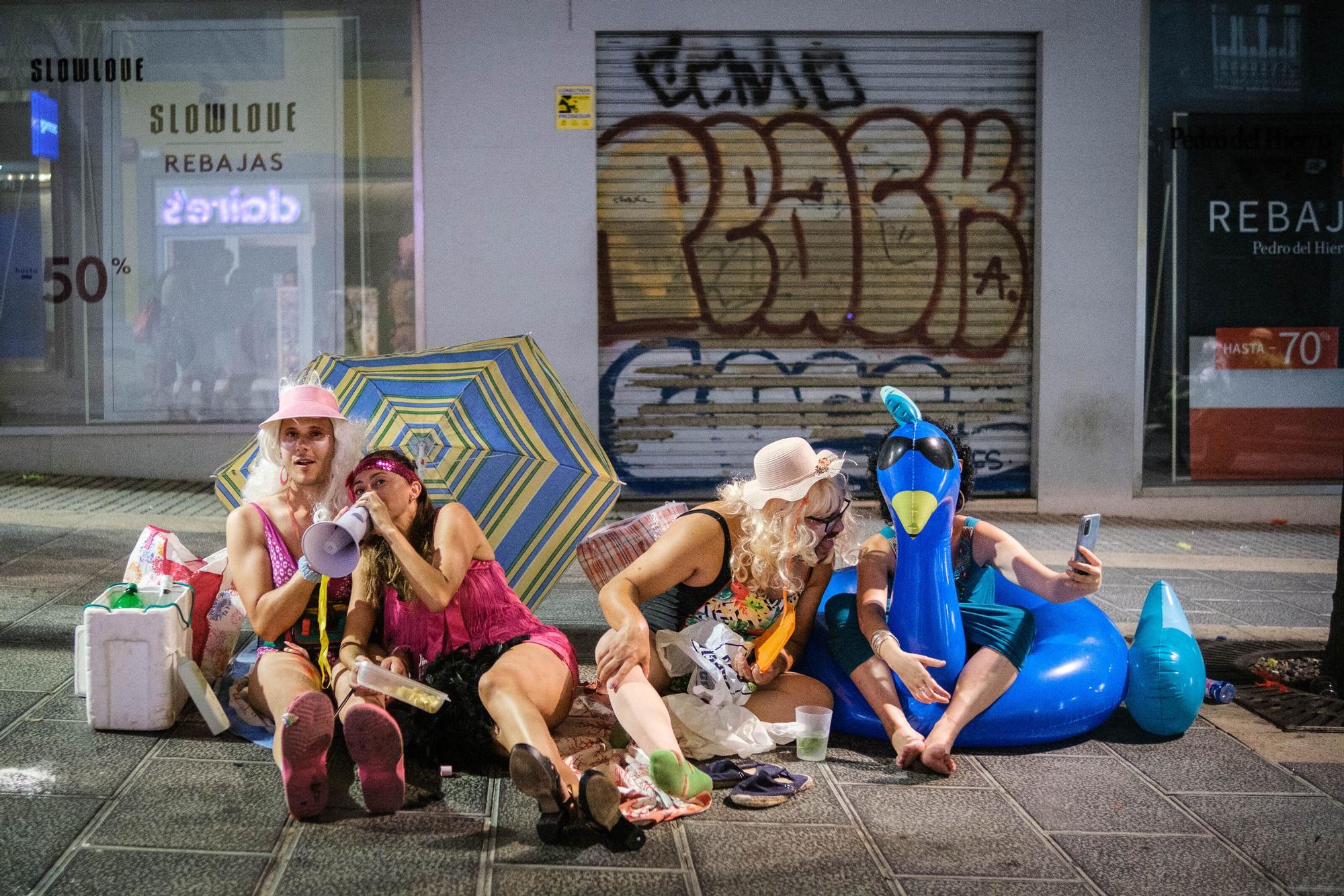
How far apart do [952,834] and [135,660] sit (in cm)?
266

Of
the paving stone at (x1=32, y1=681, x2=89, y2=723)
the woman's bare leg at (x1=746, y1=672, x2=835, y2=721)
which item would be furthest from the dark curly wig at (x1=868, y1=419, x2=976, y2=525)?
the paving stone at (x1=32, y1=681, x2=89, y2=723)

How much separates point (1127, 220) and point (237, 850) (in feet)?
26.4

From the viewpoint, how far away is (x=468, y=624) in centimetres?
425

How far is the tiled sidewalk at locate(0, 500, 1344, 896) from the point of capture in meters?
3.19

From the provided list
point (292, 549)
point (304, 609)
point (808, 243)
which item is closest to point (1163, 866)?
point (304, 609)

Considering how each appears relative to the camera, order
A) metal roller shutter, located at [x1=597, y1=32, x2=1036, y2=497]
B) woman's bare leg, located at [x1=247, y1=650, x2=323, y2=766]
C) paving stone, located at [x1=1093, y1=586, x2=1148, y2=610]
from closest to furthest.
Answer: woman's bare leg, located at [x1=247, y1=650, x2=323, y2=766]
paving stone, located at [x1=1093, y1=586, x2=1148, y2=610]
metal roller shutter, located at [x1=597, y1=32, x2=1036, y2=497]

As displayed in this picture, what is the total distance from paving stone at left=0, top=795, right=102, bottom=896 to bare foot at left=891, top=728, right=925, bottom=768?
2.42 metres

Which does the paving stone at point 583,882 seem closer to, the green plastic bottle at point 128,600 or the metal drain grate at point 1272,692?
the green plastic bottle at point 128,600

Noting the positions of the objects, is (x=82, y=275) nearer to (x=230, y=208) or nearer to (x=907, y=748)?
(x=230, y=208)

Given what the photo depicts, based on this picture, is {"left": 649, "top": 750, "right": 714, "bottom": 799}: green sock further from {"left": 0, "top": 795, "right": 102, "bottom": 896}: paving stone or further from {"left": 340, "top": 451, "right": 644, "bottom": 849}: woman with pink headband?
{"left": 0, "top": 795, "right": 102, "bottom": 896}: paving stone

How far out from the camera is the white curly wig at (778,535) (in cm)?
422

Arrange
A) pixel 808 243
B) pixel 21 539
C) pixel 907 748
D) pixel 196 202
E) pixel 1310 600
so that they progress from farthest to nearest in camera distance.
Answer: pixel 196 202 < pixel 808 243 < pixel 21 539 < pixel 1310 600 < pixel 907 748

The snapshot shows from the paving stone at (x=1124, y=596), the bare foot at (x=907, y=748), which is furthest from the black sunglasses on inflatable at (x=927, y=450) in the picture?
the paving stone at (x=1124, y=596)

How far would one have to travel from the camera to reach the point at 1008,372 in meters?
9.65
